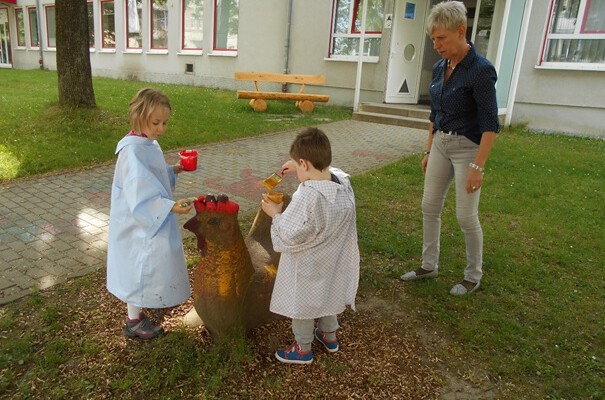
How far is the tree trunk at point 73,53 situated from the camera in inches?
296

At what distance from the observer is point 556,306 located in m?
3.49

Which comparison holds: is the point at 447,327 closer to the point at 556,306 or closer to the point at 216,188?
the point at 556,306

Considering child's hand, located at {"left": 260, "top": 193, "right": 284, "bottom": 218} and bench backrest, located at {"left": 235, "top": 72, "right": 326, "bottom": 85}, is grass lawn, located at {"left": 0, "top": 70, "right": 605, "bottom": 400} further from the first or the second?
bench backrest, located at {"left": 235, "top": 72, "right": 326, "bottom": 85}

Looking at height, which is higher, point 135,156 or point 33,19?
point 33,19

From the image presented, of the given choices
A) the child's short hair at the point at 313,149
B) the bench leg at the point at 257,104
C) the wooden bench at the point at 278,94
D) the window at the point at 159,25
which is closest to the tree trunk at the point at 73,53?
the wooden bench at the point at 278,94

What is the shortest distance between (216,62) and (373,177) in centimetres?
1212

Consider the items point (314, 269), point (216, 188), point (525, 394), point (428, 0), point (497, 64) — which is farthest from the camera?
point (428, 0)

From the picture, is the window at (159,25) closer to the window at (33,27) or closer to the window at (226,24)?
the window at (226,24)

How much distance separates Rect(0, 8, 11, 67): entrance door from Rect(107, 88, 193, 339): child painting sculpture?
30.1 meters

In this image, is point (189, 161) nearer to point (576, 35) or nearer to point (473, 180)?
point (473, 180)

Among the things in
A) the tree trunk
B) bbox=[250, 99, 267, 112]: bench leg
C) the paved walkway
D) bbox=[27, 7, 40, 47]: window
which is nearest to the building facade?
bbox=[250, 99, 267, 112]: bench leg

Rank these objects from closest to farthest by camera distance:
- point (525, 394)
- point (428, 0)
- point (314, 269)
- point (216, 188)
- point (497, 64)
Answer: point (314, 269)
point (525, 394)
point (216, 188)
point (497, 64)
point (428, 0)

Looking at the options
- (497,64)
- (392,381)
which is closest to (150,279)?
(392,381)

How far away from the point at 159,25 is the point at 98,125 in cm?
1267
